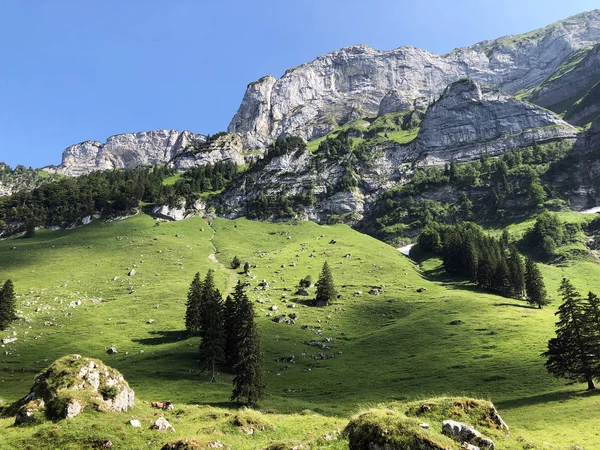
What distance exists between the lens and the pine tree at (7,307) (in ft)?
269

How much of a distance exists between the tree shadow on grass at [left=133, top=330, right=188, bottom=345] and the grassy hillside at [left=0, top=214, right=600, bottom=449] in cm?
61

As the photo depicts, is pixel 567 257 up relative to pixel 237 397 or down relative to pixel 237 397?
up

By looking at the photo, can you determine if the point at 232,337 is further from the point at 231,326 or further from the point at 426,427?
the point at 426,427

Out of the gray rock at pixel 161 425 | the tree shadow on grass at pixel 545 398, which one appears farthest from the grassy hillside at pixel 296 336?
the gray rock at pixel 161 425

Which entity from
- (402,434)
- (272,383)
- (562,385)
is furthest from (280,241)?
(402,434)

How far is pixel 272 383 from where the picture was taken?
62.0m

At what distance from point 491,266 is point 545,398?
8644 centimetres

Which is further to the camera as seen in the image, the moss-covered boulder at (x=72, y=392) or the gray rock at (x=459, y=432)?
the moss-covered boulder at (x=72, y=392)

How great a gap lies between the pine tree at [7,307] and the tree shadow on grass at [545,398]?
9685 cm

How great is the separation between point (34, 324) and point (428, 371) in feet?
282

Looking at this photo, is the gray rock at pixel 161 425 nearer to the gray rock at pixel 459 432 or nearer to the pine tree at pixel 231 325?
the gray rock at pixel 459 432

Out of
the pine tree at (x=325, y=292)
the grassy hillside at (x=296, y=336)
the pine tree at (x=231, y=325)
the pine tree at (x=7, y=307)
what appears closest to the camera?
the grassy hillside at (x=296, y=336)

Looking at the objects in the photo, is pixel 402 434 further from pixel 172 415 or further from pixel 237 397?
pixel 237 397

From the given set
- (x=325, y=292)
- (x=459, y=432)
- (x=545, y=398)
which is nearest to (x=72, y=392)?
(x=459, y=432)
